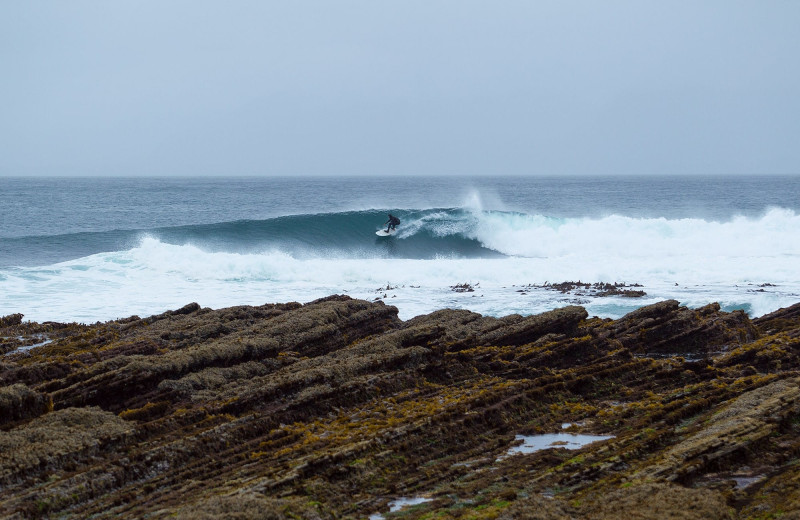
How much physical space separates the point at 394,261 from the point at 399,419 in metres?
28.4

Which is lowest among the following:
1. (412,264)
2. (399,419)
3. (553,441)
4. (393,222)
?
(412,264)

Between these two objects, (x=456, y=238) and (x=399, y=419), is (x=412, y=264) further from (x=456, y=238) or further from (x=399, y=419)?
(x=399, y=419)

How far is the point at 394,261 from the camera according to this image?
38312 mm

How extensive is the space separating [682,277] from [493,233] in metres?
20.7

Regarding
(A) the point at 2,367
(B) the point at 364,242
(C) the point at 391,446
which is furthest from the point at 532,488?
(B) the point at 364,242

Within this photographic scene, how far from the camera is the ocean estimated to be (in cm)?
2659

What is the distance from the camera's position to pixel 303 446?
914 centimetres

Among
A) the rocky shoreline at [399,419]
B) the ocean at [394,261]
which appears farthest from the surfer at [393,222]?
the rocky shoreline at [399,419]

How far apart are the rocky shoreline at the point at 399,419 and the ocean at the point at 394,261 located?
942 cm

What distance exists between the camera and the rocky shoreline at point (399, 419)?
765cm

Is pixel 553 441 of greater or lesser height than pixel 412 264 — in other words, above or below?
above

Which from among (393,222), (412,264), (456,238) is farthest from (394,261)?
(393,222)

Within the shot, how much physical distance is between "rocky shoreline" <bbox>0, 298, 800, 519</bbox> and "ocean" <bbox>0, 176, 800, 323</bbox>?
9421 millimetres

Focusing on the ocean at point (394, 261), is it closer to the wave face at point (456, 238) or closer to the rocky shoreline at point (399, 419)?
the wave face at point (456, 238)
